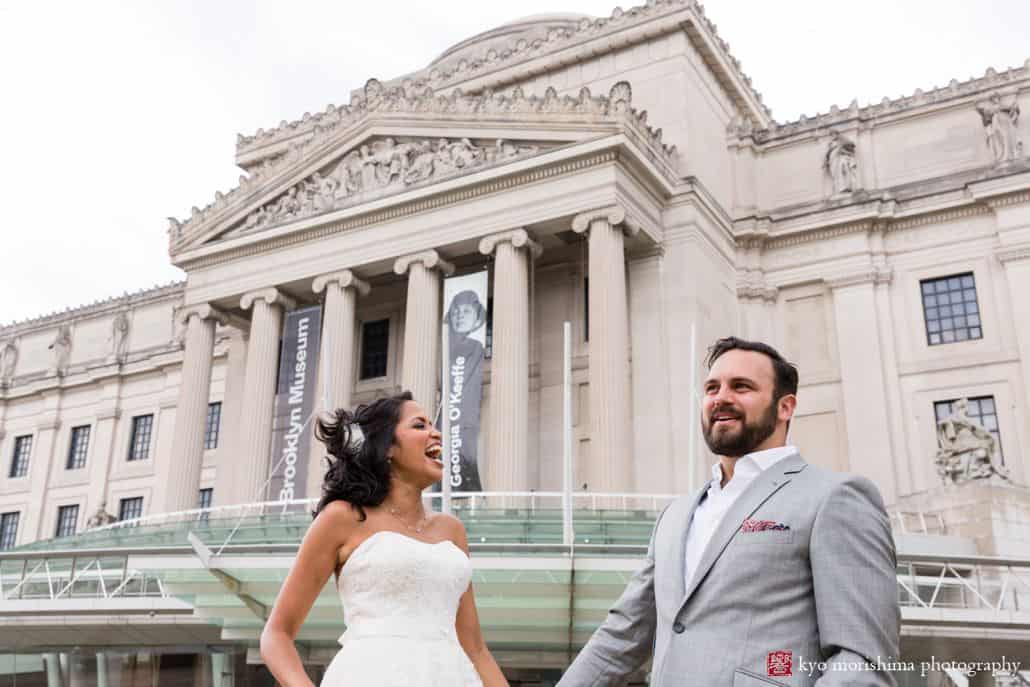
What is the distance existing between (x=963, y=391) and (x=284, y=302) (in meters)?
22.0

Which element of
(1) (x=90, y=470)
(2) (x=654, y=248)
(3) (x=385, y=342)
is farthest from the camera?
(1) (x=90, y=470)

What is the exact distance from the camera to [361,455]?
454 cm

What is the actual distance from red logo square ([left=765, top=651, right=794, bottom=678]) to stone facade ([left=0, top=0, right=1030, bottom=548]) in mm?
22652

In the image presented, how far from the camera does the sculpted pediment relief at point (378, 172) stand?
31.0 meters

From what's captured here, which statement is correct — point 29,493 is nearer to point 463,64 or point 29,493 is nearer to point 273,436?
point 273,436

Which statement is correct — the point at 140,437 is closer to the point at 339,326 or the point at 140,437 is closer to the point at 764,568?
the point at 339,326

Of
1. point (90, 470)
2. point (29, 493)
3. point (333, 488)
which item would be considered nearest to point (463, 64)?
point (90, 470)

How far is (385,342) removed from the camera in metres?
35.9

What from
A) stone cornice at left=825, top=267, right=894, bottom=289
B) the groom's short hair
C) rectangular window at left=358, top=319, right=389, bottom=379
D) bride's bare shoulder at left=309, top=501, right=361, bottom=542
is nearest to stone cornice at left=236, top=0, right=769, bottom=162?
rectangular window at left=358, top=319, right=389, bottom=379

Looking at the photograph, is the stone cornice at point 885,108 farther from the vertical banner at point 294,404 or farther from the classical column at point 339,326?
the vertical banner at point 294,404

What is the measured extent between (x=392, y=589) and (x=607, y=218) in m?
24.5

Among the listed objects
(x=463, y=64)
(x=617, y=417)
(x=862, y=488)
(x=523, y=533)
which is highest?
(x=463, y=64)

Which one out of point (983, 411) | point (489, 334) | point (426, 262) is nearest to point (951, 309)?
point (983, 411)

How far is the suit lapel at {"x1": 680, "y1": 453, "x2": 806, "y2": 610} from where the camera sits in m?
3.57
